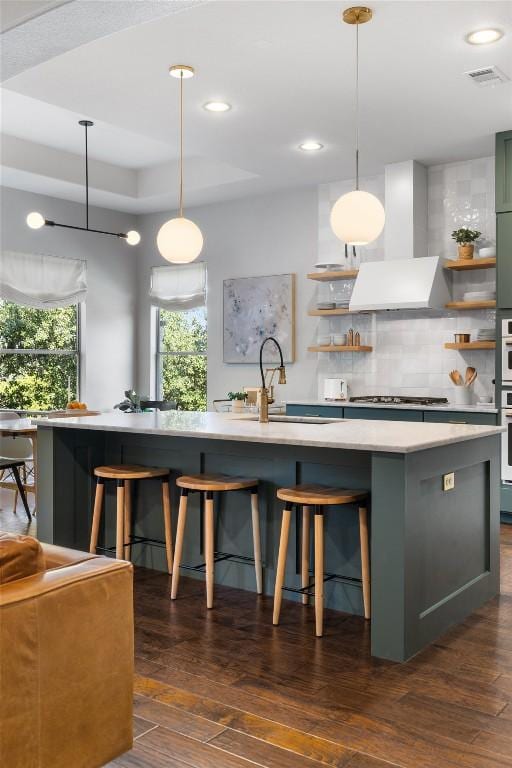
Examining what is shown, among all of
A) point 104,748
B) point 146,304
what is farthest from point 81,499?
point 146,304

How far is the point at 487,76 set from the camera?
4.24 meters

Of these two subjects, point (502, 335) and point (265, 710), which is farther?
point (502, 335)

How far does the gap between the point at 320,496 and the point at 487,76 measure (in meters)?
2.71

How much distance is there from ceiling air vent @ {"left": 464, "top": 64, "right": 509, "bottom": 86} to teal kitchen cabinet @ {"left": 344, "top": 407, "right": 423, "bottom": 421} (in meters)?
2.34

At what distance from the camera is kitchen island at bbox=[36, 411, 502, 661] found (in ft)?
9.57

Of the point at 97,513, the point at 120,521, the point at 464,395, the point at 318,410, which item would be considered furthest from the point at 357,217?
the point at 318,410

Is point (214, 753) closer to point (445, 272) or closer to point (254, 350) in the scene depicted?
point (445, 272)

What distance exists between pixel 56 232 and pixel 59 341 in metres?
1.12

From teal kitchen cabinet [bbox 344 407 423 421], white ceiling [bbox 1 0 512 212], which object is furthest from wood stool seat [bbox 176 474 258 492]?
teal kitchen cabinet [bbox 344 407 423 421]

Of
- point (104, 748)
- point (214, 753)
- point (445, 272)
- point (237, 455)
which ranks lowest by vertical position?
point (214, 753)

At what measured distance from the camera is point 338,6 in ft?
11.5

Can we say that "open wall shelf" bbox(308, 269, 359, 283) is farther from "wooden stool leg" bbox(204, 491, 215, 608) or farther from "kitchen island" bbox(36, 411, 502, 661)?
"wooden stool leg" bbox(204, 491, 215, 608)

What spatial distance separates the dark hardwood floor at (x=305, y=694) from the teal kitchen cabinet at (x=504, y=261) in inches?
105

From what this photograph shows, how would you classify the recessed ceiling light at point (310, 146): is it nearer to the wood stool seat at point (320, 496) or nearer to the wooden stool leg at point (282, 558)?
the wood stool seat at point (320, 496)
